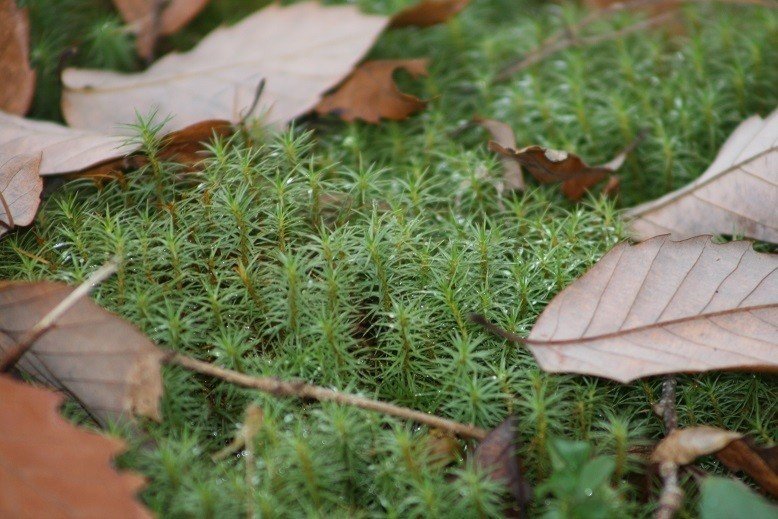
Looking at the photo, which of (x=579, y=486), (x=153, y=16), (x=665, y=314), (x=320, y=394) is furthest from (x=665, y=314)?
(x=153, y=16)

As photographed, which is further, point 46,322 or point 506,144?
point 506,144

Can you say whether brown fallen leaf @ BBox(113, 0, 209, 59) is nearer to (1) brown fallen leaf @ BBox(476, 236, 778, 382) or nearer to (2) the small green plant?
(1) brown fallen leaf @ BBox(476, 236, 778, 382)

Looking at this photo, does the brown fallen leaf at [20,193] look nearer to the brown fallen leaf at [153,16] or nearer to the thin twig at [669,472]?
the brown fallen leaf at [153,16]

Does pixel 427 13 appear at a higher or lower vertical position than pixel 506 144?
higher

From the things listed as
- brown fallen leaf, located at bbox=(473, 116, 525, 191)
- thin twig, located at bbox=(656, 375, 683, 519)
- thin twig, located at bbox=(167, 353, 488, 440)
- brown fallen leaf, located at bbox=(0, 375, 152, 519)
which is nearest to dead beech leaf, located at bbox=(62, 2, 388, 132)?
brown fallen leaf, located at bbox=(473, 116, 525, 191)

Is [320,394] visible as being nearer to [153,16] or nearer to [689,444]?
[689,444]

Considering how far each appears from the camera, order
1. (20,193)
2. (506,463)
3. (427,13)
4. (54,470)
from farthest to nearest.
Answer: (427,13)
(20,193)
(506,463)
(54,470)

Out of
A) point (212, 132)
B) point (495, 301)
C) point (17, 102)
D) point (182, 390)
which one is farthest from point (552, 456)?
point (17, 102)

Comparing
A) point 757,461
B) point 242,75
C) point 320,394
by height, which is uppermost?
point 242,75
